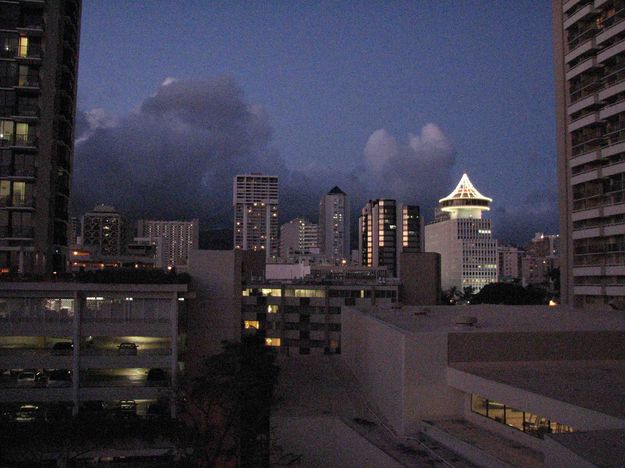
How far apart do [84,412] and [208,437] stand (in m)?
10.9

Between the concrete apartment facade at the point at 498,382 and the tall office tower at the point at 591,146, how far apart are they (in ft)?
42.8

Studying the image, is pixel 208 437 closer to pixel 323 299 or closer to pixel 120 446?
pixel 120 446

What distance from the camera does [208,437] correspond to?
48.8 feet

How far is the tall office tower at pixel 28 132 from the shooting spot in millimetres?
30797

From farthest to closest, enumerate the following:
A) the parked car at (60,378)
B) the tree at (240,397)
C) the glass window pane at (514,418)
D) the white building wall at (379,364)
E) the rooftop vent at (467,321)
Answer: the parked car at (60,378) < the rooftop vent at (467,321) < the white building wall at (379,364) < the tree at (240,397) < the glass window pane at (514,418)

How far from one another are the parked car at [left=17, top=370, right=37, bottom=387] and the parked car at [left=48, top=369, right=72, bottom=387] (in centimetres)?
64

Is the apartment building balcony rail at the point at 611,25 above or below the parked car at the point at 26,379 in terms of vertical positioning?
above

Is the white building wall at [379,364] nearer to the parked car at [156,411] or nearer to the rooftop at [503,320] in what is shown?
the rooftop at [503,320]

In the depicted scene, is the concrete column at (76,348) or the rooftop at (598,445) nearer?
the rooftop at (598,445)

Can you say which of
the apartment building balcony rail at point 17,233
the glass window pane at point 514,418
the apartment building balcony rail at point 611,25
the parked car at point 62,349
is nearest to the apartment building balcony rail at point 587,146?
the apartment building balcony rail at point 611,25

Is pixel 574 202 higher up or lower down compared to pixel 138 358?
higher up

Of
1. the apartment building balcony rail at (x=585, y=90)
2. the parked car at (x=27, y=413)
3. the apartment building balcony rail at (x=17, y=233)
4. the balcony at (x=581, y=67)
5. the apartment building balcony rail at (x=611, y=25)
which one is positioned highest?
the apartment building balcony rail at (x=611, y=25)

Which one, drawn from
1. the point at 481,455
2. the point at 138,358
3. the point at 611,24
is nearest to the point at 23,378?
the point at 138,358

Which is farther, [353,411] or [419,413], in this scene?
[353,411]
